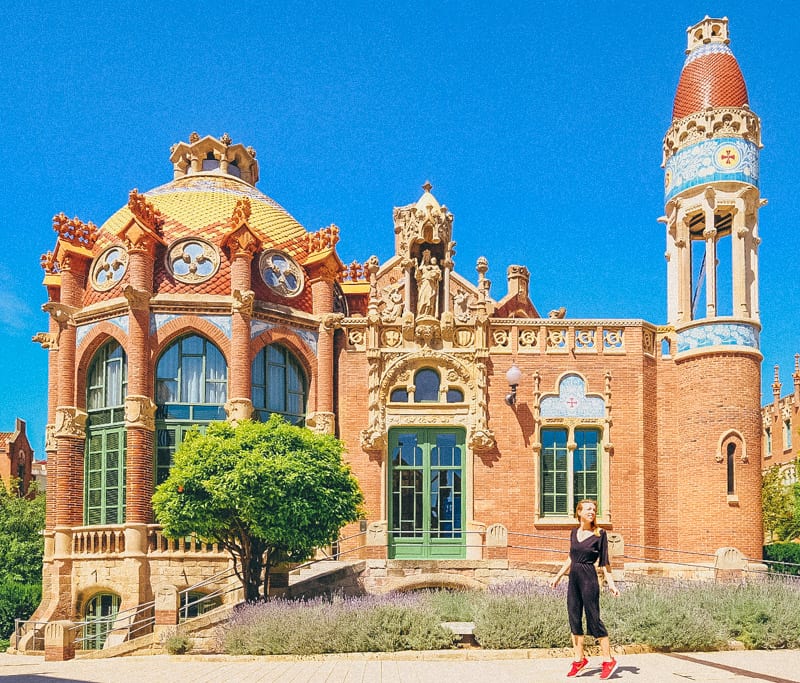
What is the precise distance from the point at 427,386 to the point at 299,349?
350cm

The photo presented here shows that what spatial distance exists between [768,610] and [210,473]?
11.2 m

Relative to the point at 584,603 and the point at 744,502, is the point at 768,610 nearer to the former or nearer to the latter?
the point at 584,603

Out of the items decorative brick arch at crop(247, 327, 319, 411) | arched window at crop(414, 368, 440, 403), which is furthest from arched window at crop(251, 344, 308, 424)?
arched window at crop(414, 368, 440, 403)

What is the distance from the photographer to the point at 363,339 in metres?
28.3

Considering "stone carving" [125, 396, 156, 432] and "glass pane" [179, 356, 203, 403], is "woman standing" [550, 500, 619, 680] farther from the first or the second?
"glass pane" [179, 356, 203, 403]

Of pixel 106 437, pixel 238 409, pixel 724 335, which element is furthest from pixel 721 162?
pixel 106 437

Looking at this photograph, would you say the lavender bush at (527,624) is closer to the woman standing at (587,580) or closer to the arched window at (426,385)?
the woman standing at (587,580)

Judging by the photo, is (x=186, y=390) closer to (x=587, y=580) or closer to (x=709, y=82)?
(x=709, y=82)

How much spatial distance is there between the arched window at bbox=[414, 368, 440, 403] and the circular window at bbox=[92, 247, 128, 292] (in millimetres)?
8042

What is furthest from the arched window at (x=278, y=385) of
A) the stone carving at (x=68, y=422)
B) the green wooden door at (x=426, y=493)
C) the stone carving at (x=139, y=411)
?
the stone carving at (x=68, y=422)

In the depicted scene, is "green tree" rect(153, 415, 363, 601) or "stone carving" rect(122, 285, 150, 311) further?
Answer: "stone carving" rect(122, 285, 150, 311)

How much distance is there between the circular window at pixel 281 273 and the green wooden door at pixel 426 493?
4798 mm

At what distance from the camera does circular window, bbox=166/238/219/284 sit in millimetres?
27578

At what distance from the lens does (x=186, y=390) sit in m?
27.3
